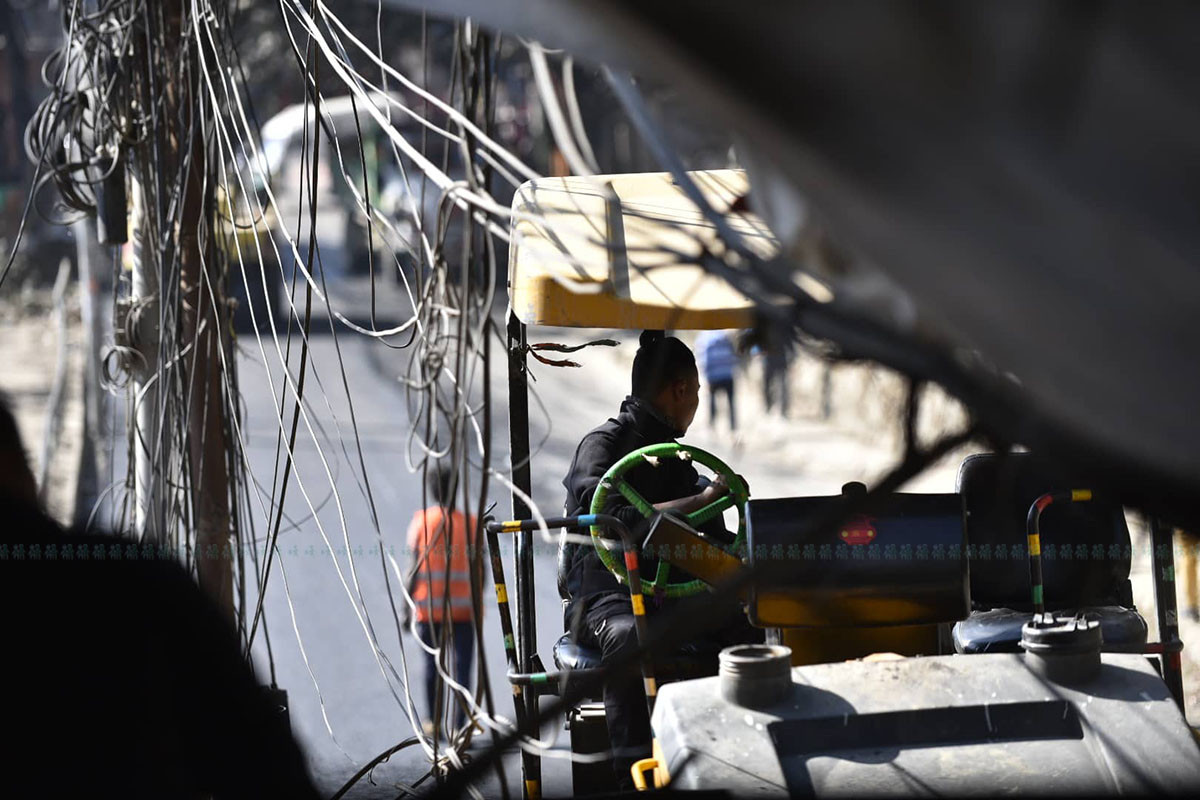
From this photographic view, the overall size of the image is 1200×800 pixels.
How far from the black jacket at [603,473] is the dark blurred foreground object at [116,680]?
255cm

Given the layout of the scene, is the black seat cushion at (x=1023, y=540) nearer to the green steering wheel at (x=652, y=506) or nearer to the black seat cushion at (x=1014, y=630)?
the black seat cushion at (x=1014, y=630)

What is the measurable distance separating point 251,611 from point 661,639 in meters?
9.57

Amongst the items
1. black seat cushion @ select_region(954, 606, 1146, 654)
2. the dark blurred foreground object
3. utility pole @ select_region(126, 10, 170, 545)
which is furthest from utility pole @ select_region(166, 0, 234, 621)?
the dark blurred foreground object

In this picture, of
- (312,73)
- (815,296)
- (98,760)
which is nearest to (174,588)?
(98,760)

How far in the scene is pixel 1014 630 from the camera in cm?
497

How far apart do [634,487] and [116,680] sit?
2.84 metres

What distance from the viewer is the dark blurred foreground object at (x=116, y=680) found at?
8.57ft

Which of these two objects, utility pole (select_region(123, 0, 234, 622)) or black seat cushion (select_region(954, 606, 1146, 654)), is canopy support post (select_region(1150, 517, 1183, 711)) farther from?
utility pole (select_region(123, 0, 234, 622))

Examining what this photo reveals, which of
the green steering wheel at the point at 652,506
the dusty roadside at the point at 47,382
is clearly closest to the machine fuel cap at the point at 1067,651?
the green steering wheel at the point at 652,506

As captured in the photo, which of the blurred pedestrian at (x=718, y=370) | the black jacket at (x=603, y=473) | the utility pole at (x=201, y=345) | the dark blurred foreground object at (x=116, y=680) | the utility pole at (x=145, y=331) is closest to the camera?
the dark blurred foreground object at (x=116, y=680)

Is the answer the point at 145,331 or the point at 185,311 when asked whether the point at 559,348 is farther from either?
the point at 145,331

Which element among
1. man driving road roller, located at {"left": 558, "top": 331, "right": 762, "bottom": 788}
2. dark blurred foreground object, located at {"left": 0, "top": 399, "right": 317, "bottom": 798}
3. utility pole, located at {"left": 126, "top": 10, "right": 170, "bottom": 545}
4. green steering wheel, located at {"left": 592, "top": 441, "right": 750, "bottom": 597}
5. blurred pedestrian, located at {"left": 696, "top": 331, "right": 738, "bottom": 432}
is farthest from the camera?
blurred pedestrian, located at {"left": 696, "top": 331, "right": 738, "bottom": 432}

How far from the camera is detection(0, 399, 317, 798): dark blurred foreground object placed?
2.61m

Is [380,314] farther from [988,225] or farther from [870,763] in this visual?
[988,225]
